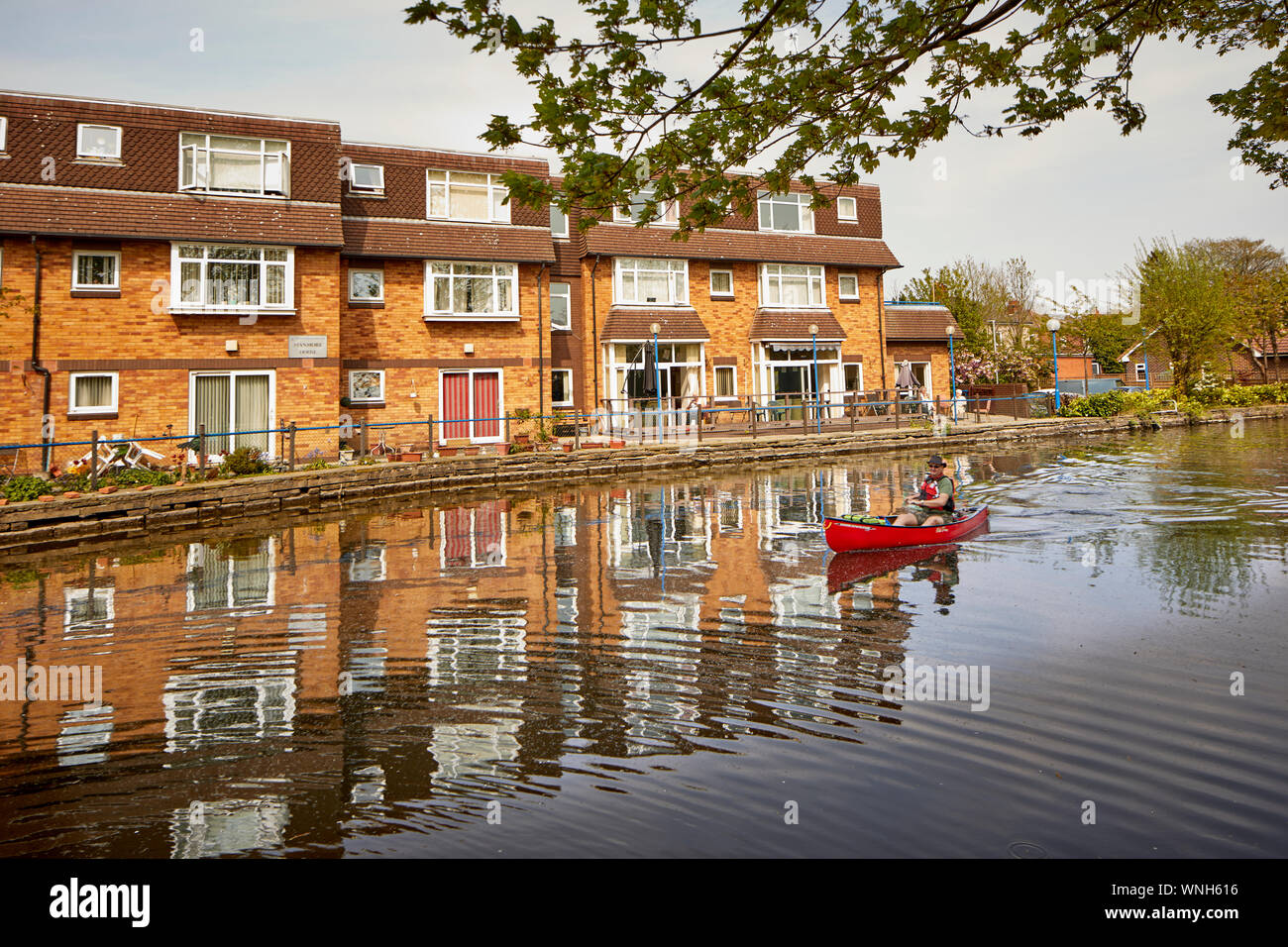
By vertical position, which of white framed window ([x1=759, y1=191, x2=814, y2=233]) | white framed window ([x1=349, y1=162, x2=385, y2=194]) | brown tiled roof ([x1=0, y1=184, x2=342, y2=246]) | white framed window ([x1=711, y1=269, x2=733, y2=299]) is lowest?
brown tiled roof ([x1=0, y1=184, x2=342, y2=246])

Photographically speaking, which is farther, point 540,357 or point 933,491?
point 540,357

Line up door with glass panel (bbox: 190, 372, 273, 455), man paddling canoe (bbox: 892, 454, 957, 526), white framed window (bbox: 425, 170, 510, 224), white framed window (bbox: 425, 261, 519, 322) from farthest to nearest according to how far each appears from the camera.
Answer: white framed window (bbox: 425, 170, 510, 224), white framed window (bbox: 425, 261, 519, 322), door with glass panel (bbox: 190, 372, 273, 455), man paddling canoe (bbox: 892, 454, 957, 526)

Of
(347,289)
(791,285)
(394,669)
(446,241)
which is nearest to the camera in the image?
(394,669)

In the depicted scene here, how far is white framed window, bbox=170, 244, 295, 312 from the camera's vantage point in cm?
2400

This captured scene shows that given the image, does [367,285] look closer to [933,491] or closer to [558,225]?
[558,225]

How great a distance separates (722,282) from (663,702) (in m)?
29.0

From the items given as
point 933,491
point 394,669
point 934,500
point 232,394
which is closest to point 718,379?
point 232,394

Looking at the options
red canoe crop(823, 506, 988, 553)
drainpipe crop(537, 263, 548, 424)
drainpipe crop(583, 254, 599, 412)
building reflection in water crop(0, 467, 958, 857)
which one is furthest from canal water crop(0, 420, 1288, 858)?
drainpipe crop(583, 254, 599, 412)

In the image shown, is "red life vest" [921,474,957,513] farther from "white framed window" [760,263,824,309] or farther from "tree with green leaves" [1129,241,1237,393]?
"tree with green leaves" [1129,241,1237,393]

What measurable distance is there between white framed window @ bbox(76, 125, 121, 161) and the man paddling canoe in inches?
909

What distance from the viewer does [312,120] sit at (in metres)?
25.4

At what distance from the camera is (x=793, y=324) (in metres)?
34.2

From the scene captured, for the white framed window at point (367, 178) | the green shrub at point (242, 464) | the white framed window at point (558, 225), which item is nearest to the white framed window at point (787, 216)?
the white framed window at point (558, 225)

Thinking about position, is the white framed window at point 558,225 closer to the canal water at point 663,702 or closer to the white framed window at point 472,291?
the white framed window at point 472,291
